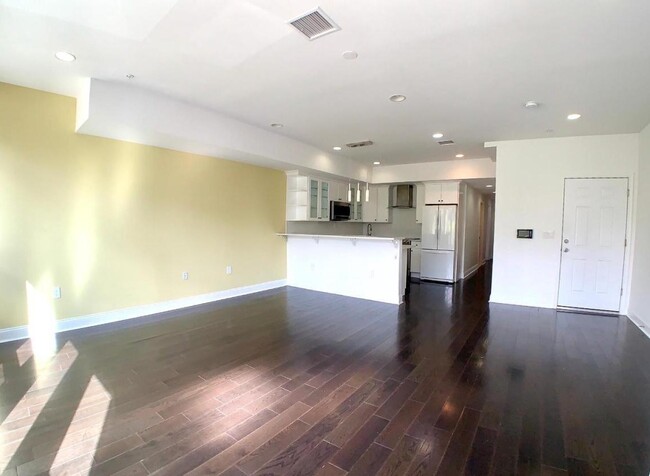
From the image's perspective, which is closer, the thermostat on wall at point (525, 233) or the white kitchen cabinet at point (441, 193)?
the thermostat on wall at point (525, 233)

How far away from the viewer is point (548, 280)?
17.4 feet

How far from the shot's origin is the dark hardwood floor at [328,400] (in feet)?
6.03

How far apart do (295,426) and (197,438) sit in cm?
59

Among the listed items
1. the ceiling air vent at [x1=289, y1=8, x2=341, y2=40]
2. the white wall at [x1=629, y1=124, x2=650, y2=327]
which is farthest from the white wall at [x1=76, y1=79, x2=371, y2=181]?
the white wall at [x1=629, y1=124, x2=650, y2=327]

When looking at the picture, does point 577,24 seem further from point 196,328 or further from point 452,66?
point 196,328

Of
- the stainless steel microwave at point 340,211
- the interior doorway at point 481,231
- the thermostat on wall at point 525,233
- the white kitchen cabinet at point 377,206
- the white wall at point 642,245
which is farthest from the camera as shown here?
the interior doorway at point 481,231

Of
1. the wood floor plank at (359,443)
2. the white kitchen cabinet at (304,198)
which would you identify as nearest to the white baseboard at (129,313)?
the white kitchen cabinet at (304,198)

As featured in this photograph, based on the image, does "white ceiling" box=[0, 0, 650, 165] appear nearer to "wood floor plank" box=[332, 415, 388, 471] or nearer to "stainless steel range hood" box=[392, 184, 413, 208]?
"wood floor plank" box=[332, 415, 388, 471]

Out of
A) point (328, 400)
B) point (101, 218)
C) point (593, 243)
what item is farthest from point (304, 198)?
point (593, 243)

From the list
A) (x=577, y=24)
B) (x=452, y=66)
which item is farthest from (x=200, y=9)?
(x=577, y=24)

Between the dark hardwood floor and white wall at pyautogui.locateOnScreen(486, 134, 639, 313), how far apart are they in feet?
4.16

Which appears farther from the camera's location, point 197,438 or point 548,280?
Answer: point 548,280

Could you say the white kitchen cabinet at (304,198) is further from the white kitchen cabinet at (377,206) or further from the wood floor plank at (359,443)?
the wood floor plank at (359,443)

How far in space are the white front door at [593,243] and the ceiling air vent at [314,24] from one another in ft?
15.2
